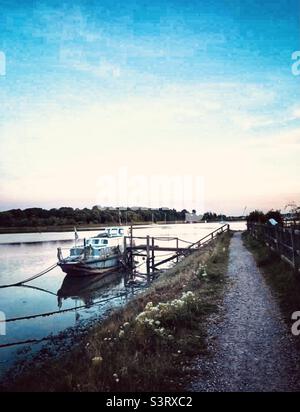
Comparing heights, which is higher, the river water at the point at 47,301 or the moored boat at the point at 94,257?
the moored boat at the point at 94,257

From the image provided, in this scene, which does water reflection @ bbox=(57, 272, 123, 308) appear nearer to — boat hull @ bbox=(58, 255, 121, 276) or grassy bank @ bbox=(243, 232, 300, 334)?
boat hull @ bbox=(58, 255, 121, 276)

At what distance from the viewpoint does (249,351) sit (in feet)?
21.1

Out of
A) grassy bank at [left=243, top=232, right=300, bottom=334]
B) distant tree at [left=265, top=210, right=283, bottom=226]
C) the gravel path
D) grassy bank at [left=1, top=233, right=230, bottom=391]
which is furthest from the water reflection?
distant tree at [left=265, top=210, right=283, bottom=226]

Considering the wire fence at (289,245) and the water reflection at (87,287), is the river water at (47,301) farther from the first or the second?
the wire fence at (289,245)

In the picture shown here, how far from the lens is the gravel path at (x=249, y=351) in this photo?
524 cm

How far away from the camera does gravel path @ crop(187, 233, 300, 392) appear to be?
5.24 meters

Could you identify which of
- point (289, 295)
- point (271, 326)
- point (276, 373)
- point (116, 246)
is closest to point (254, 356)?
point (276, 373)

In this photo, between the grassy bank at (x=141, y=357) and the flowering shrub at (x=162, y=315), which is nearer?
the grassy bank at (x=141, y=357)

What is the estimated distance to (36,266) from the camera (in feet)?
131

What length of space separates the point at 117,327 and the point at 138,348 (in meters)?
2.35

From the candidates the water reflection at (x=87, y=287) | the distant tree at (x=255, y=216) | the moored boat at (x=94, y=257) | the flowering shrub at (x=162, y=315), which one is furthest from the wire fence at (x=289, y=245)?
the distant tree at (x=255, y=216)

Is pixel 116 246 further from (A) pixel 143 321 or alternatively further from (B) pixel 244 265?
(A) pixel 143 321

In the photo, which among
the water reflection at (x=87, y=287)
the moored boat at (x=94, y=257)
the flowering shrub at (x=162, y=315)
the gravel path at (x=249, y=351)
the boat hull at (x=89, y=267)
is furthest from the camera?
the moored boat at (x=94, y=257)

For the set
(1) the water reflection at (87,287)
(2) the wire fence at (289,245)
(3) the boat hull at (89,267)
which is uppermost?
(2) the wire fence at (289,245)
